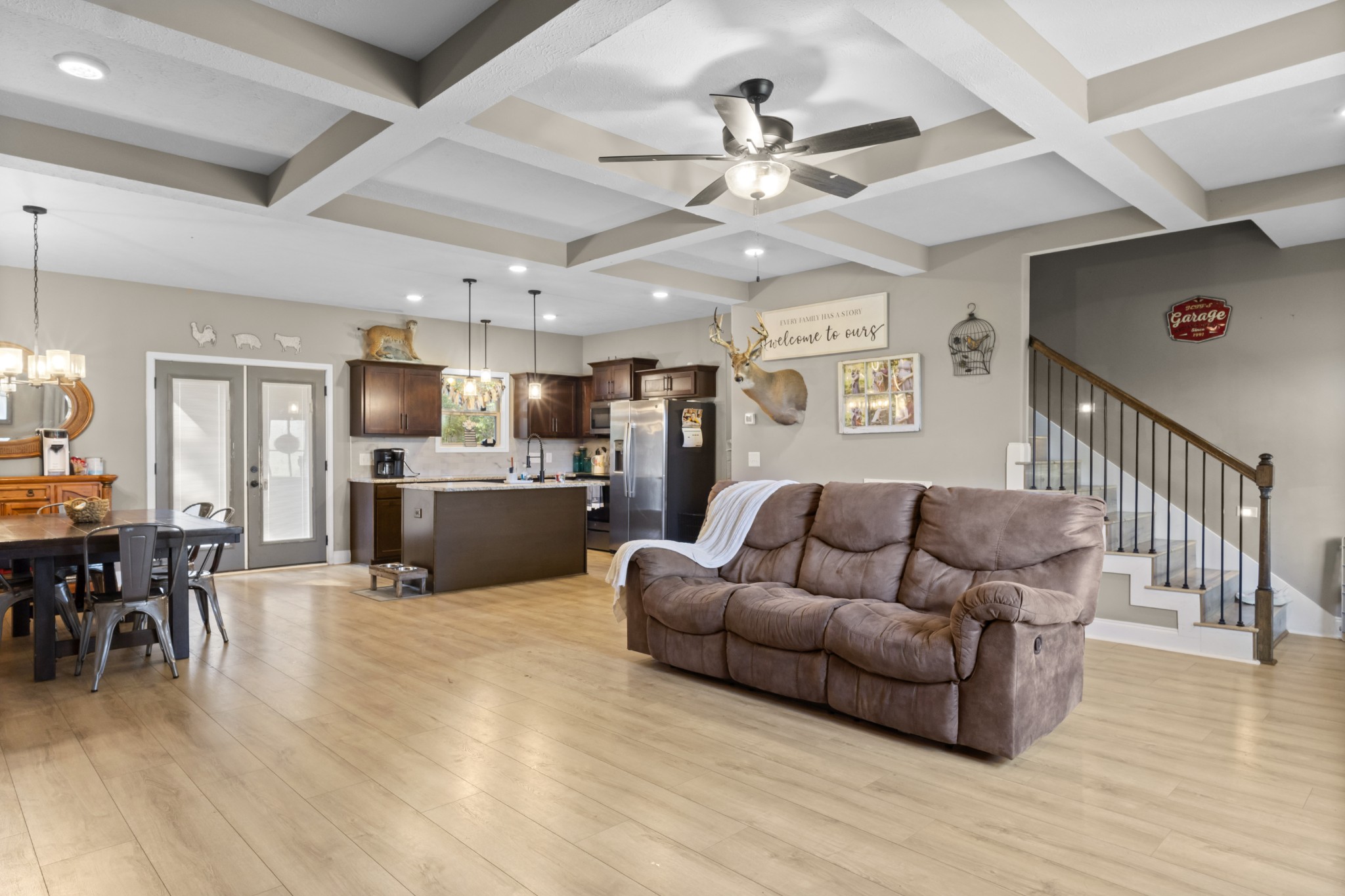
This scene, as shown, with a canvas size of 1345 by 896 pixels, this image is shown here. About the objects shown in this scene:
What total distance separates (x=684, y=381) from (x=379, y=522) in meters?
3.52

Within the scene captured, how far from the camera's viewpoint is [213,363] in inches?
293

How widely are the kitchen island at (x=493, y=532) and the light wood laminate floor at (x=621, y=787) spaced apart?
217cm

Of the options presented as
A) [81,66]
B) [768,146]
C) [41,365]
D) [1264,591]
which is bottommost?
[1264,591]

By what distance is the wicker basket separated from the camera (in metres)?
4.61

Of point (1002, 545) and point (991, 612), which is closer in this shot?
point (991, 612)

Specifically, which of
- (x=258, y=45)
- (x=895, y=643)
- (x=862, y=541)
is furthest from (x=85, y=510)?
(x=895, y=643)

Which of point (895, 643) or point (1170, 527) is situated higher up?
point (1170, 527)

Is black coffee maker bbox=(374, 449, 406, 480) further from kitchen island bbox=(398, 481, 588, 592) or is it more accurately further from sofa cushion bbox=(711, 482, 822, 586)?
sofa cushion bbox=(711, 482, 822, 586)

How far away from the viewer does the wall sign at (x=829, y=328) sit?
6305 millimetres

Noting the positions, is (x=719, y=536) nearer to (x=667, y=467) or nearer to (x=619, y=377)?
(x=667, y=467)

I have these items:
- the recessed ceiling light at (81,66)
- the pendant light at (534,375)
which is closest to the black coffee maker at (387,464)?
the pendant light at (534,375)

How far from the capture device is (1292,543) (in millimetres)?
5445

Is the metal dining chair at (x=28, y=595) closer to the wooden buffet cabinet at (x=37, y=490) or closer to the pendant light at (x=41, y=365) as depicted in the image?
the pendant light at (x=41, y=365)

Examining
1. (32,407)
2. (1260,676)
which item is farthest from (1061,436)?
(32,407)
